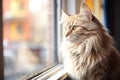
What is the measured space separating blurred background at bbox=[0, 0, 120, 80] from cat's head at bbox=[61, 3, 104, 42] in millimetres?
299

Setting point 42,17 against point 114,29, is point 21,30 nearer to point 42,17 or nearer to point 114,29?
point 42,17

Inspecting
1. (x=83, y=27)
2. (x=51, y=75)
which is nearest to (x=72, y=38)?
(x=83, y=27)

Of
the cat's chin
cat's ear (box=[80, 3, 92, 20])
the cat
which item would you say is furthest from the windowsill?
cat's ear (box=[80, 3, 92, 20])

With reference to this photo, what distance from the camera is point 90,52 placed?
1440 millimetres

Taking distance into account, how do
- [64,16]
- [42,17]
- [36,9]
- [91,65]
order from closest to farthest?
[91,65]
[64,16]
[36,9]
[42,17]

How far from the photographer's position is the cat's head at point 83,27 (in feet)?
4.81

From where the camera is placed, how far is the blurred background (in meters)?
1.31

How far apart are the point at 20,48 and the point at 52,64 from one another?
48 centimetres

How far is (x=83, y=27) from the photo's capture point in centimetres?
148

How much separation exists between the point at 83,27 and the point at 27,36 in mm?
404

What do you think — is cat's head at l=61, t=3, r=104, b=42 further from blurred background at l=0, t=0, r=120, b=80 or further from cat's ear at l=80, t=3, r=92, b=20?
blurred background at l=0, t=0, r=120, b=80

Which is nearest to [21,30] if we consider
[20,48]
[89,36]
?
[20,48]

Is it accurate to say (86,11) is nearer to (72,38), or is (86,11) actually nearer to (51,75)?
(72,38)

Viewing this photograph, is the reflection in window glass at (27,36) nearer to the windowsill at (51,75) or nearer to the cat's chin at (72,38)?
the windowsill at (51,75)
